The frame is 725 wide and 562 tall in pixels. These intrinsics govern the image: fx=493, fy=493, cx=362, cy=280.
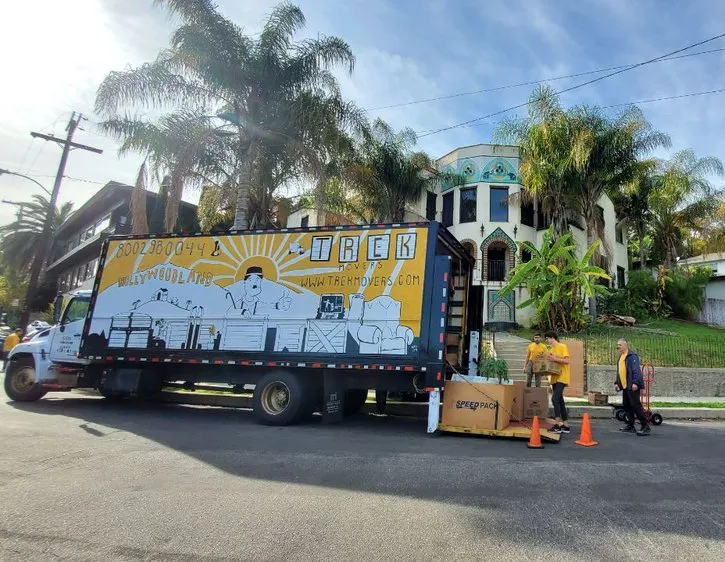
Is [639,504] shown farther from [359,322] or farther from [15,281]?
[15,281]

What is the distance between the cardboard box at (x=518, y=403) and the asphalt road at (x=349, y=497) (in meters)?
0.97

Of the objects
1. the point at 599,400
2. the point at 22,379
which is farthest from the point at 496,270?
the point at 22,379

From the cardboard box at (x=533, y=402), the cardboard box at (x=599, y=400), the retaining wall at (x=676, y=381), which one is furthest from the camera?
the retaining wall at (x=676, y=381)

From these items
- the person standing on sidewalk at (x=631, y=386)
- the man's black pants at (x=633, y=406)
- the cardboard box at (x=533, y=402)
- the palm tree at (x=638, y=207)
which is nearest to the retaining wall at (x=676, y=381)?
the person standing on sidewalk at (x=631, y=386)

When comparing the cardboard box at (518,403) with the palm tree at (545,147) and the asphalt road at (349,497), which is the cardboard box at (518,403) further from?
the palm tree at (545,147)

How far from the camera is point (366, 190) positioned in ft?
70.3

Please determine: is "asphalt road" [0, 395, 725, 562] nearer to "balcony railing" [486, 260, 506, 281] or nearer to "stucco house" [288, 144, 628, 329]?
"stucco house" [288, 144, 628, 329]

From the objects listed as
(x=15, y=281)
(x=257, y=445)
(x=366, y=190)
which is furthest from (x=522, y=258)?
(x=15, y=281)

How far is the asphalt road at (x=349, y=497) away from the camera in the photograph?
3.49 meters

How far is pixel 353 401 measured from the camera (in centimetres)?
1034

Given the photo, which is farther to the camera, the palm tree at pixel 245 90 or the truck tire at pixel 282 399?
the palm tree at pixel 245 90

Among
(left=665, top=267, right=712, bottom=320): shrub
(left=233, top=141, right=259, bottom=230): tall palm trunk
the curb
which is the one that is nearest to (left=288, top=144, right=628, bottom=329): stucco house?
(left=665, top=267, right=712, bottom=320): shrub

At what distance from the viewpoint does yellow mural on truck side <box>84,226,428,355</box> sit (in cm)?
Answer: 844

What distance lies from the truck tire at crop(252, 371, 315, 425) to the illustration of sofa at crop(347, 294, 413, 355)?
1395 millimetres
